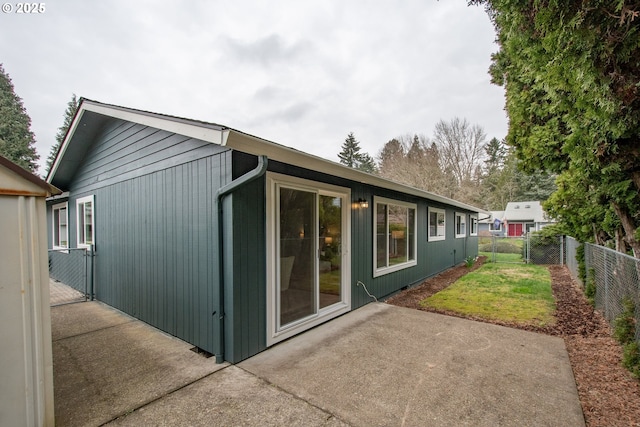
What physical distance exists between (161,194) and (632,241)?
20.4 feet

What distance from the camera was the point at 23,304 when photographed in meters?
1.82

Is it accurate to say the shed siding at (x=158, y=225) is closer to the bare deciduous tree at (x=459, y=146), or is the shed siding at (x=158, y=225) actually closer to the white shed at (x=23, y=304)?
the white shed at (x=23, y=304)

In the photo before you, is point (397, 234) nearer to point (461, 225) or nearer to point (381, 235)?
point (381, 235)

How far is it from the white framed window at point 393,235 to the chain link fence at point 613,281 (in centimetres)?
332

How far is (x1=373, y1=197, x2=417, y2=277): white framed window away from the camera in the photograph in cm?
565

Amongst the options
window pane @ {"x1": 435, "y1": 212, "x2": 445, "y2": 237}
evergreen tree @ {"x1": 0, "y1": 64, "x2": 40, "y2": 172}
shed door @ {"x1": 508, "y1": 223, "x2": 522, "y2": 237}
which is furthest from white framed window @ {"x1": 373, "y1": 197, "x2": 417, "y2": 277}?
shed door @ {"x1": 508, "y1": 223, "x2": 522, "y2": 237}

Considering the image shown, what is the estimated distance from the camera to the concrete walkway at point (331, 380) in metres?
2.13

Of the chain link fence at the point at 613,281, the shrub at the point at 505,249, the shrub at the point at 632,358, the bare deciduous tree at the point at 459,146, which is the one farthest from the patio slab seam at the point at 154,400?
the bare deciduous tree at the point at 459,146

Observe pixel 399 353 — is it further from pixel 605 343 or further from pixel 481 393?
pixel 605 343

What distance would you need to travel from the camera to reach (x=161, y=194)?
390 centimetres

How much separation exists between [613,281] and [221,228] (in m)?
5.21
